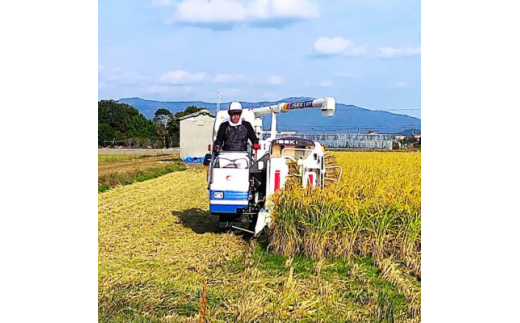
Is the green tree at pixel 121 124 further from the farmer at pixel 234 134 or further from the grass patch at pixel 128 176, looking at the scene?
the farmer at pixel 234 134

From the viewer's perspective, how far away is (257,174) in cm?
934

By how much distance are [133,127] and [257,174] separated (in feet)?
126

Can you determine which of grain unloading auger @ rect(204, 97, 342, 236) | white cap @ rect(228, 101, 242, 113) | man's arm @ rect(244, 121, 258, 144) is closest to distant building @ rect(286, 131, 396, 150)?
grain unloading auger @ rect(204, 97, 342, 236)

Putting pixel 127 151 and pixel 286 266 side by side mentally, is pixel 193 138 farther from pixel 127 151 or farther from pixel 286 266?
pixel 286 266

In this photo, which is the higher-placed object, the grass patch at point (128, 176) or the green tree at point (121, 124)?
the green tree at point (121, 124)

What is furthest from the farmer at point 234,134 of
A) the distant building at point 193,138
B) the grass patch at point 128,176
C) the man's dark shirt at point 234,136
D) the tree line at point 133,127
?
the tree line at point 133,127

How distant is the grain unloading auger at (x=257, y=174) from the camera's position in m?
8.45

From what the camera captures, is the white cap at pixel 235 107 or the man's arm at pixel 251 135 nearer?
the man's arm at pixel 251 135

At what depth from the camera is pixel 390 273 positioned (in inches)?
265

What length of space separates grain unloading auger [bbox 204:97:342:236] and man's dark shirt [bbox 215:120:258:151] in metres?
0.22

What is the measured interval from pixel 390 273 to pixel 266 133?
460 cm

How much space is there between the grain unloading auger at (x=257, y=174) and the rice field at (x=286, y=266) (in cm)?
42
